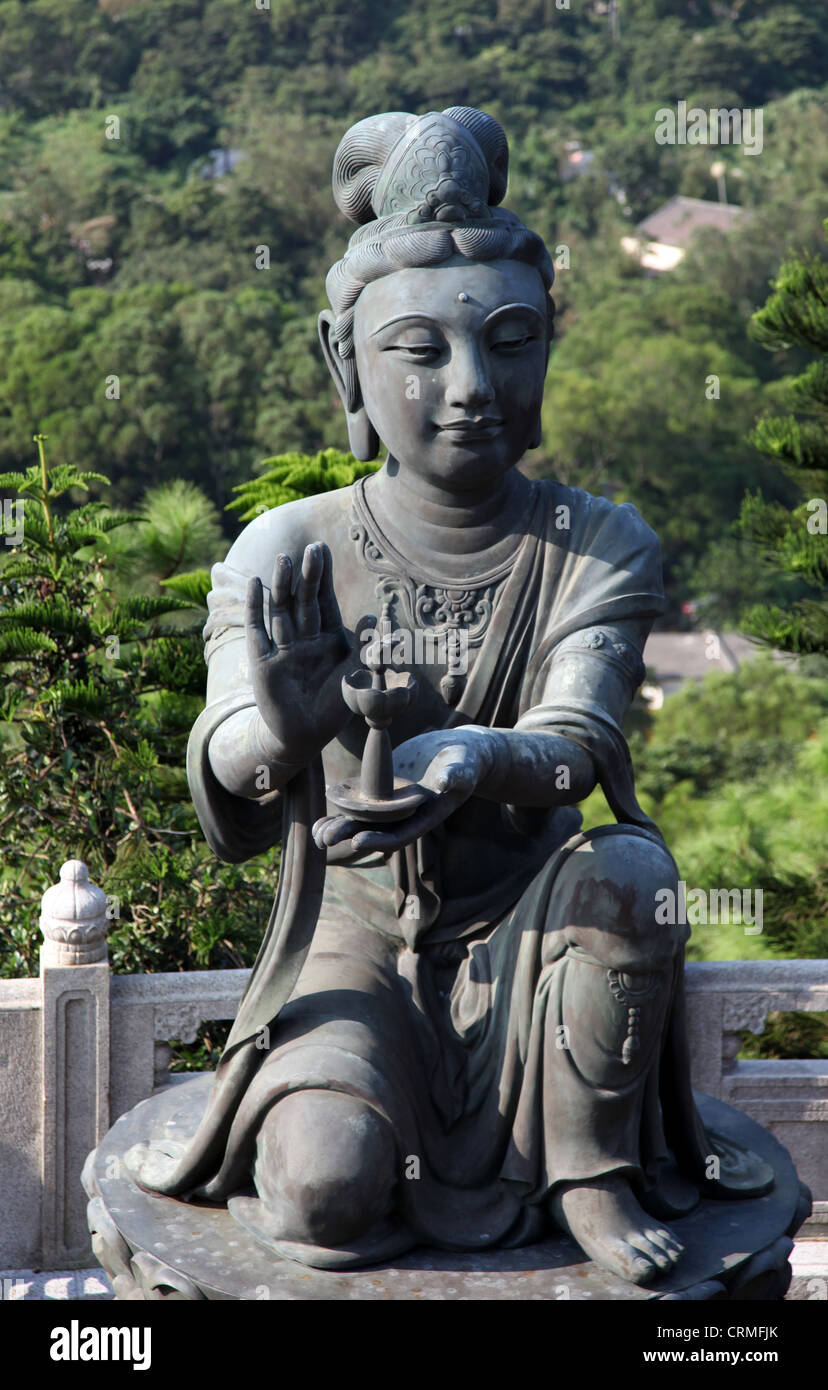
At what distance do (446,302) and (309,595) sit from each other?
0.77m

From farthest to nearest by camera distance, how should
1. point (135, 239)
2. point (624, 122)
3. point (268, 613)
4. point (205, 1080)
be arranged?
1. point (624, 122)
2. point (135, 239)
3. point (205, 1080)
4. point (268, 613)

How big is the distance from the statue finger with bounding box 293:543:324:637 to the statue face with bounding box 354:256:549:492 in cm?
58

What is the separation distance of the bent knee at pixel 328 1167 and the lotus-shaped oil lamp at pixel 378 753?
58 centimetres

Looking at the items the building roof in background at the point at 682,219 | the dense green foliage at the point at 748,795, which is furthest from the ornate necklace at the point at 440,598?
the building roof in background at the point at 682,219

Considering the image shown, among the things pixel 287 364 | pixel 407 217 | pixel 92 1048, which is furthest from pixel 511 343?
pixel 287 364

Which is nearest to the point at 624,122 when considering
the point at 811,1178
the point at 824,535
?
the point at 824,535

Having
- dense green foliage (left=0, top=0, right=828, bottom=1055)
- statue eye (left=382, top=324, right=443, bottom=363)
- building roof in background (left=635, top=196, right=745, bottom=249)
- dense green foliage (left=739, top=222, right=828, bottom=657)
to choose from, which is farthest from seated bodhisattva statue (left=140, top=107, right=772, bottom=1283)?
building roof in background (left=635, top=196, right=745, bottom=249)

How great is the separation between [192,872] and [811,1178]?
2.56 metres

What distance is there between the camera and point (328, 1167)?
3326 mm

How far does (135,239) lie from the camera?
4022 centimetres

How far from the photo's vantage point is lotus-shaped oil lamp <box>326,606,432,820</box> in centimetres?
320

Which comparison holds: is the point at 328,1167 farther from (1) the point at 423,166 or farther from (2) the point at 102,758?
(2) the point at 102,758

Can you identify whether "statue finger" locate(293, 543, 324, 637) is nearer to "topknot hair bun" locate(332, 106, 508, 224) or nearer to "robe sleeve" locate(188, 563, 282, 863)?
"robe sleeve" locate(188, 563, 282, 863)
